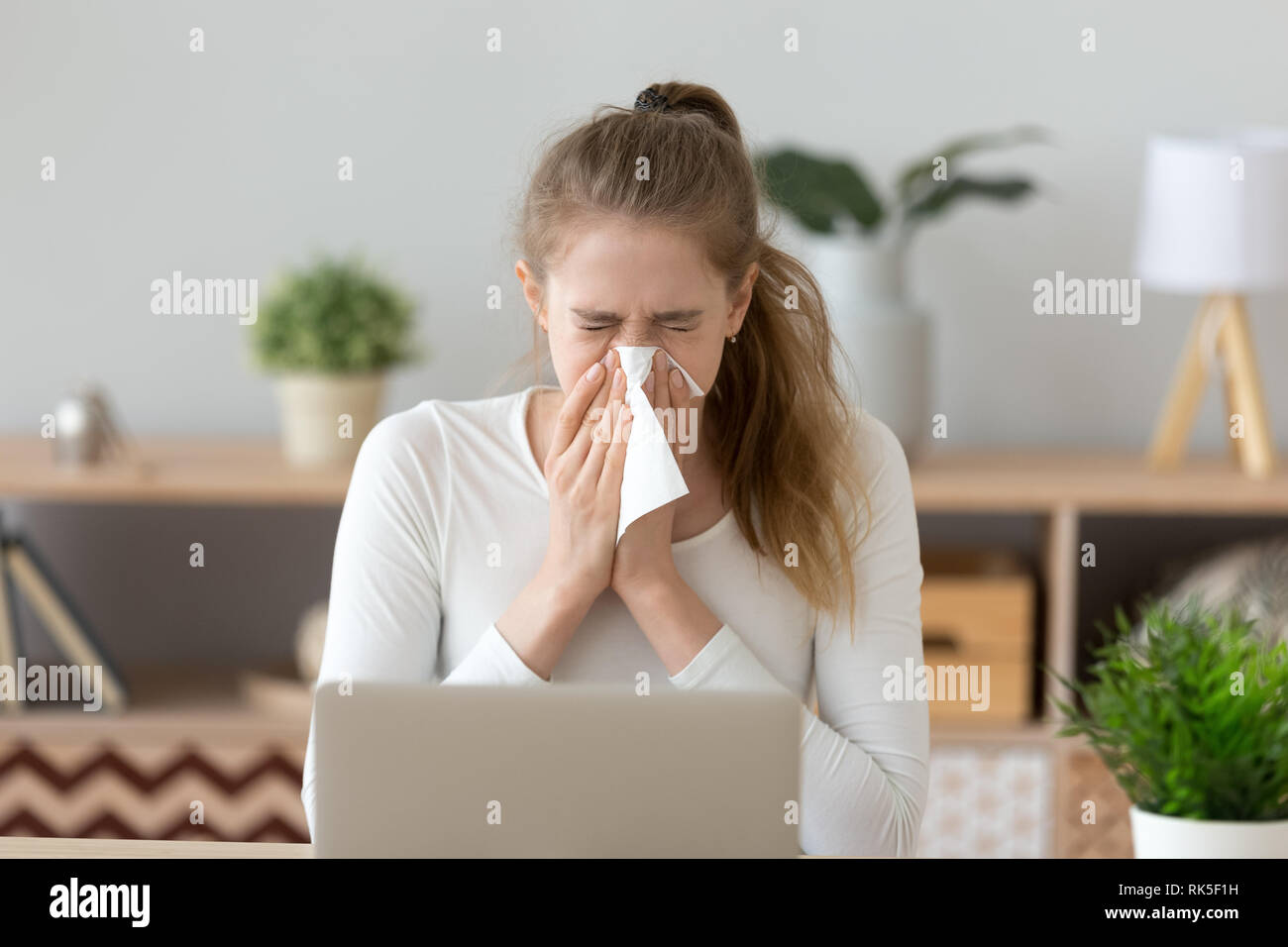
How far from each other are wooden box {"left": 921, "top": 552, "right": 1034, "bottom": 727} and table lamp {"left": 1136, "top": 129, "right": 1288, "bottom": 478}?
1.21 ft

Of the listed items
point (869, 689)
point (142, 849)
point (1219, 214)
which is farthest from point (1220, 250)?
point (142, 849)

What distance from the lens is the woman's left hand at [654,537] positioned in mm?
1324

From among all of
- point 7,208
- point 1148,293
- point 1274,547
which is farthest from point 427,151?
point 1274,547

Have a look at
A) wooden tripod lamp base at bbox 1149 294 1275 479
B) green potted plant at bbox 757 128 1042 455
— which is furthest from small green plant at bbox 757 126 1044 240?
wooden tripod lamp base at bbox 1149 294 1275 479

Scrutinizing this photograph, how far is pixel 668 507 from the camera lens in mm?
1354

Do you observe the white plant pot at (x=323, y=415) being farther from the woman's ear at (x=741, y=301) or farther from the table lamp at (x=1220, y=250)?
the table lamp at (x=1220, y=250)

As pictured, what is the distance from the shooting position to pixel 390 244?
2.64 m

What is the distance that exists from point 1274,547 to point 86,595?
215 cm

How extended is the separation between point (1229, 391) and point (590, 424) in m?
1.55

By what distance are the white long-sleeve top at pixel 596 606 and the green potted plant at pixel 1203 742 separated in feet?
1.04

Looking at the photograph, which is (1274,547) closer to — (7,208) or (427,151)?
(427,151)

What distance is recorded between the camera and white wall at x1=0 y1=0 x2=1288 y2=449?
2.56 m

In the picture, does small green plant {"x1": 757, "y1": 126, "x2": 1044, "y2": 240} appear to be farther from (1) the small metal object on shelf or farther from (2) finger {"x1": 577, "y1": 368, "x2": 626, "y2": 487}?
(1) the small metal object on shelf

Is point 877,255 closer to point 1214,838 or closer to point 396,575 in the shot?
point 396,575
